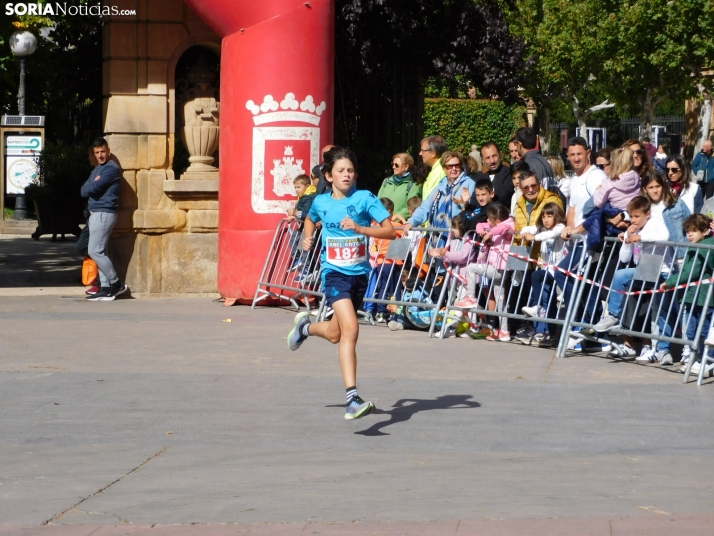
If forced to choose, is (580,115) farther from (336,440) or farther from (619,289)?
(336,440)

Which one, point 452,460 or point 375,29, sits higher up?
point 375,29

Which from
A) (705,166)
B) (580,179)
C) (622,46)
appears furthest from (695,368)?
(622,46)

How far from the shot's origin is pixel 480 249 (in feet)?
37.5

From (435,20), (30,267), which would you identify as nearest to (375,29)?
(435,20)

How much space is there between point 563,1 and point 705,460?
4288cm

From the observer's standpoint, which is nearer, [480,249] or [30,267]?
[480,249]

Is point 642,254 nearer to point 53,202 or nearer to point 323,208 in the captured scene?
point 323,208

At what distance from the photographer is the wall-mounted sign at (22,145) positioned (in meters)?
24.9

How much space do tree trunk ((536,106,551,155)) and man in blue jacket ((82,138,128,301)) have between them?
42955mm

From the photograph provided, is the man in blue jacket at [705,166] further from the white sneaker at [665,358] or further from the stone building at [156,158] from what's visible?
the white sneaker at [665,358]

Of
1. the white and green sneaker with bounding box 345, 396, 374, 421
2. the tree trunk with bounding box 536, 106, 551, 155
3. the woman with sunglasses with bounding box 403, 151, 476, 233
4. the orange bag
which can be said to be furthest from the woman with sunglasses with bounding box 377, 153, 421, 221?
the tree trunk with bounding box 536, 106, 551, 155

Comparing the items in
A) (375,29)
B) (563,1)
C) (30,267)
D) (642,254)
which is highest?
(563,1)

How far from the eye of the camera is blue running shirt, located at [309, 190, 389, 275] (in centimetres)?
783

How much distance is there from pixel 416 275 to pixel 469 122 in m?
43.0
